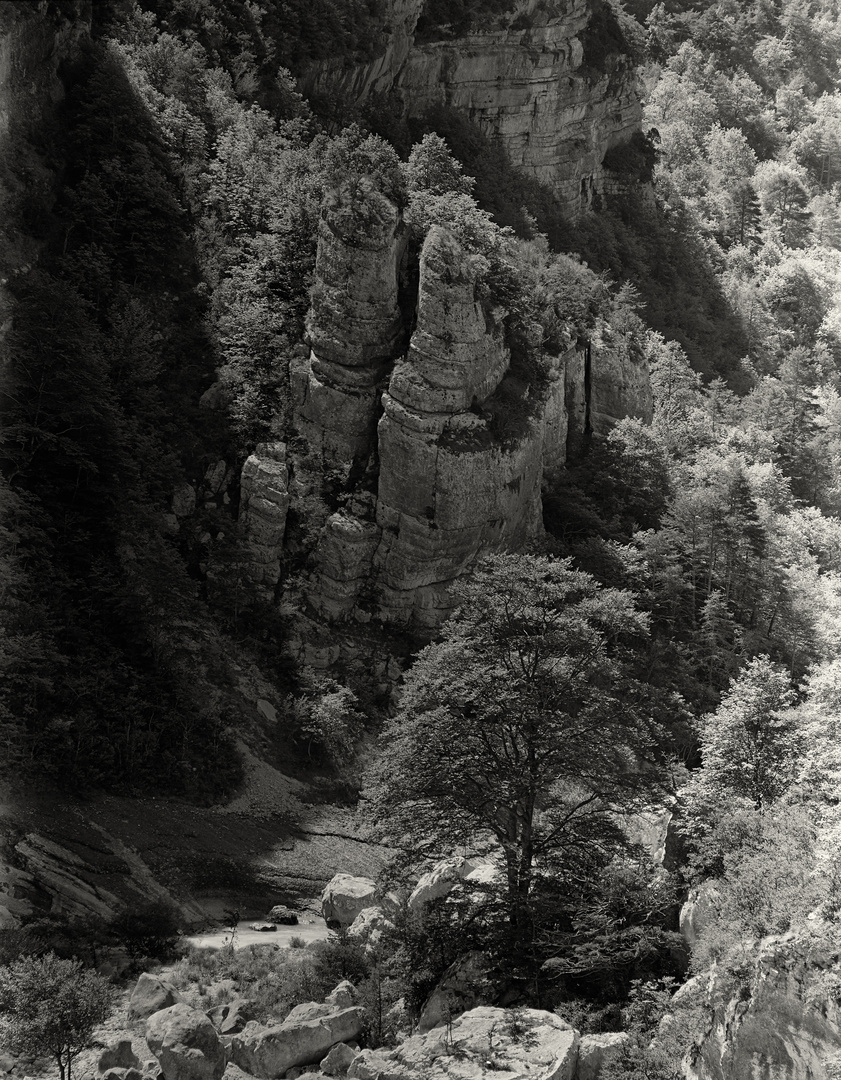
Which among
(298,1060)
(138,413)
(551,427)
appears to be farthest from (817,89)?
(298,1060)

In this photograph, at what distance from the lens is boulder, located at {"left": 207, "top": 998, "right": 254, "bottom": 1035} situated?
→ 2291 cm

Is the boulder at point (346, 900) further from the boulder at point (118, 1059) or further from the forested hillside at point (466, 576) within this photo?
the boulder at point (118, 1059)

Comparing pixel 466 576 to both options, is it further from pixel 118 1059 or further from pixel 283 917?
pixel 118 1059

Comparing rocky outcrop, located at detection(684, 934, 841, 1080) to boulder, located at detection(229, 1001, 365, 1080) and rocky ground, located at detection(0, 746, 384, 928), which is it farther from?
rocky ground, located at detection(0, 746, 384, 928)

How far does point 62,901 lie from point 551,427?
90.9ft

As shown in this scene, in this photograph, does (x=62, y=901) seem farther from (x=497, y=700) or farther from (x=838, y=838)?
(x=838, y=838)

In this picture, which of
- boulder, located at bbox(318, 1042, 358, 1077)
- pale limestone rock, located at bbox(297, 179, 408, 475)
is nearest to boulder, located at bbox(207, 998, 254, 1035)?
boulder, located at bbox(318, 1042, 358, 1077)

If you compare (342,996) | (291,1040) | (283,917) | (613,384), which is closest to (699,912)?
(342,996)

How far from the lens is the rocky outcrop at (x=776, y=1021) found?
53.9 feet

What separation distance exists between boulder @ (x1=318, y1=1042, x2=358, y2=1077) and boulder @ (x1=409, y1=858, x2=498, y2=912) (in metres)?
5.01

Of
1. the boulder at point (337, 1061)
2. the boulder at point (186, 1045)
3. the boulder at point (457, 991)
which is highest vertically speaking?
the boulder at point (457, 991)

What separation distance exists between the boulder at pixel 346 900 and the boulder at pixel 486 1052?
8809 mm

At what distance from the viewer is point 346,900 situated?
1172 inches

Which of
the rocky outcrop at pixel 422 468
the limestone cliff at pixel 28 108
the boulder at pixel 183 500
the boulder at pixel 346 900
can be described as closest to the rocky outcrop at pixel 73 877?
the boulder at pixel 346 900
